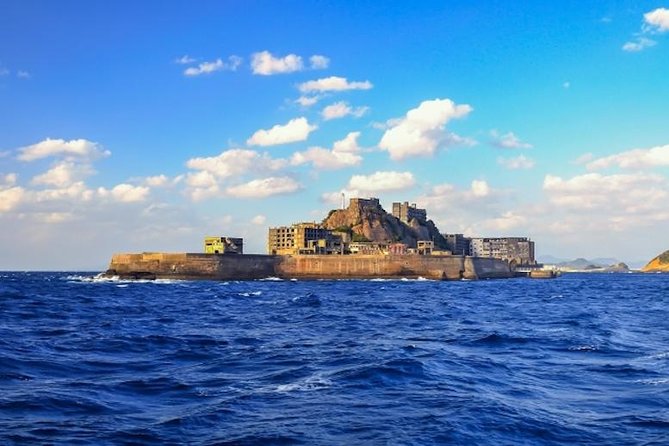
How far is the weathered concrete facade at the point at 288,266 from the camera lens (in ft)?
453

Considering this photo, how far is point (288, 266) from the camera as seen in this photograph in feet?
493

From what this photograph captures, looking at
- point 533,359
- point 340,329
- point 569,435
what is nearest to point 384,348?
point 533,359

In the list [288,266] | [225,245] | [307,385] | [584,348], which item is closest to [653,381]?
[584,348]

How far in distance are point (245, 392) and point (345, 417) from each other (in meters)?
3.84

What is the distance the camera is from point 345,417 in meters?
14.5

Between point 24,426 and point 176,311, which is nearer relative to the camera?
point 24,426

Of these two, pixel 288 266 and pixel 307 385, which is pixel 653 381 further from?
pixel 288 266

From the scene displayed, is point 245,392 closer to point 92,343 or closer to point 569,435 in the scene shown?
point 569,435

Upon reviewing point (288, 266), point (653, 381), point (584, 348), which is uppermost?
point (288, 266)

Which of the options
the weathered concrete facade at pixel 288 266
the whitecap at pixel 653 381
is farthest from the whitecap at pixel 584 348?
the weathered concrete facade at pixel 288 266

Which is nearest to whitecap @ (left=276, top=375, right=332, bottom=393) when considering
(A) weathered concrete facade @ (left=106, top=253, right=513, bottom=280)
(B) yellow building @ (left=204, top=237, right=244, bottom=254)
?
(A) weathered concrete facade @ (left=106, top=253, right=513, bottom=280)

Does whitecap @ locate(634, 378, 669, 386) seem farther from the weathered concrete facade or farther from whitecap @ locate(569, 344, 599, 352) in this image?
the weathered concrete facade

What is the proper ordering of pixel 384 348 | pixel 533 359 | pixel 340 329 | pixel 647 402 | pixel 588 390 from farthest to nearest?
1. pixel 340 329
2. pixel 384 348
3. pixel 533 359
4. pixel 588 390
5. pixel 647 402

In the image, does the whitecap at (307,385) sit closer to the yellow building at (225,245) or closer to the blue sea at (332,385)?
the blue sea at (332,385)
